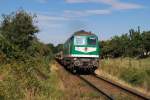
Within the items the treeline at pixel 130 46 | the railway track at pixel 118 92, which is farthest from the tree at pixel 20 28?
the treeline at pixel 130 46

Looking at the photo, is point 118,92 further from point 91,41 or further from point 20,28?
point 91,41

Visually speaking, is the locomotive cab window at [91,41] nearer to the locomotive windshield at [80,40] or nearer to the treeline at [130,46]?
the locomotive windshield at [80,40]

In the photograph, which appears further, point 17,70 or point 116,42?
point 116,42

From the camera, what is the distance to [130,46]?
96062 millimetres

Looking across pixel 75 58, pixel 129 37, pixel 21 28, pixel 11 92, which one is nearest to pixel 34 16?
pixel 21 28

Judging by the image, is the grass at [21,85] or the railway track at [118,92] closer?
the grass at [21,85]

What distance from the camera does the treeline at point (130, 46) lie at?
95156mm

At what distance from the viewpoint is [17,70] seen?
14969 millimetres

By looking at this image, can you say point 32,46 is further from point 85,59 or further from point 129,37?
point 129,37

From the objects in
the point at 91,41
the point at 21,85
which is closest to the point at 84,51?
the point at 91,41

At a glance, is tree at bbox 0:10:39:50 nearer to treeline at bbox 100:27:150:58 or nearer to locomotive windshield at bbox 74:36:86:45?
locomotive windshield at bbox 74:36:86:45

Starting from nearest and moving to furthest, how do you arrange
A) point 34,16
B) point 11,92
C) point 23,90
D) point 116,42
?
point 11,92, point 23,90, point 34,16, point 116,42

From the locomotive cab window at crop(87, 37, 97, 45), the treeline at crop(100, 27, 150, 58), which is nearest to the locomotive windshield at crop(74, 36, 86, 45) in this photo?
the locomotive cab window at crop(87, 37, 97, 45)

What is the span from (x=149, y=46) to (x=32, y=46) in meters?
72.3
